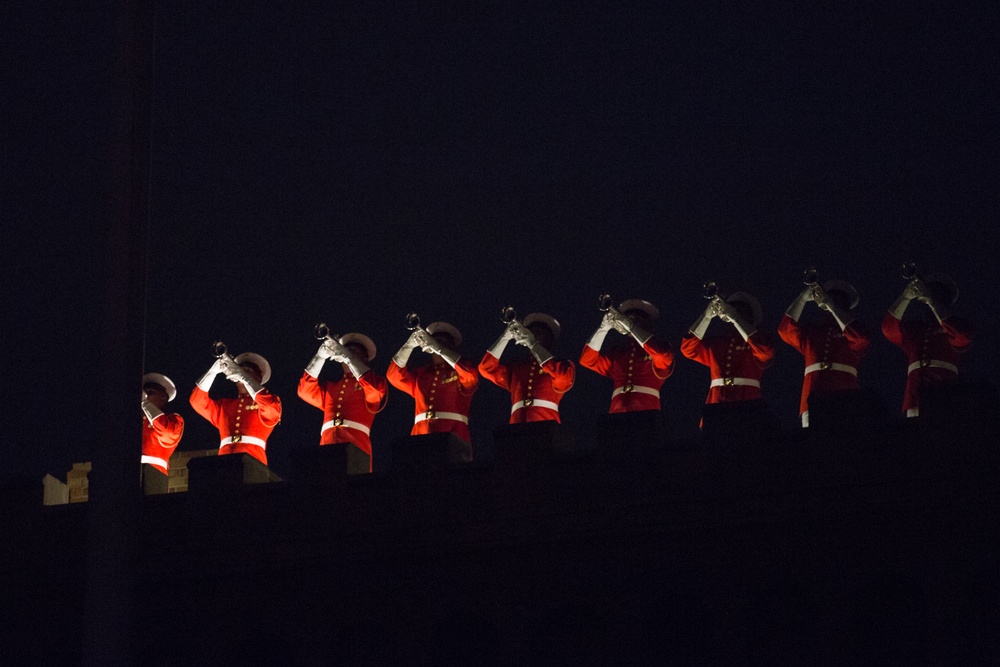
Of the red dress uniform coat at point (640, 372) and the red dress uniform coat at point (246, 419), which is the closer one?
the red dress uniform coat at point (640, 372)

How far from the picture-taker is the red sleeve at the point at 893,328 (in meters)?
19.3

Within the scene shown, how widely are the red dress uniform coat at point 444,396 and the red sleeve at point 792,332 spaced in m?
3.59

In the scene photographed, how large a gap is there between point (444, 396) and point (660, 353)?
2584 millimetres

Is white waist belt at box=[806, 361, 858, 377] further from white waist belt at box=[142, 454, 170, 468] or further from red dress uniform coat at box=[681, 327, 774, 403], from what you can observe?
white waist belt at box=[142, 454, 170, 468]

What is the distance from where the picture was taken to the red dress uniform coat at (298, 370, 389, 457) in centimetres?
2059

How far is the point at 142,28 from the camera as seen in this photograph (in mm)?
10273

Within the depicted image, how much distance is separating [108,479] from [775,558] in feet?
28.0

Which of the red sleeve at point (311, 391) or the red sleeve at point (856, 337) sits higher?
the red sleeve at point (311, 391)

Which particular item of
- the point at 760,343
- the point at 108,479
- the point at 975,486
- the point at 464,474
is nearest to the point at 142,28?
the point at 108,479

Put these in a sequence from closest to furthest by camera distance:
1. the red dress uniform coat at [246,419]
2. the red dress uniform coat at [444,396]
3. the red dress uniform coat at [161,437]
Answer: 1. the red dress uniform coat at [444,396]
2. the red dress uniform coat at [161,437]
3. the red dress uniform coat at [246,419]

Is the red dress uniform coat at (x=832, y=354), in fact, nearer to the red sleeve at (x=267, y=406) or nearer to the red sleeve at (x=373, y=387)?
the red sleeve at (x=373, y=387)

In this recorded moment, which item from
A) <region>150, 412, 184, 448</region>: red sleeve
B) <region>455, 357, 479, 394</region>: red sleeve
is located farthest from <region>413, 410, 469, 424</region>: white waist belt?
<region>150, 412, 184, 448</region>: red sleeve

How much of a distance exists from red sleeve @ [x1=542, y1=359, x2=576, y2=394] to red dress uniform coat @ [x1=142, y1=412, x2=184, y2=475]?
475 centimetres

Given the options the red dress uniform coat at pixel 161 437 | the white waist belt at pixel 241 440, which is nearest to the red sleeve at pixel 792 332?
the white waist belt at pixel 241 440
